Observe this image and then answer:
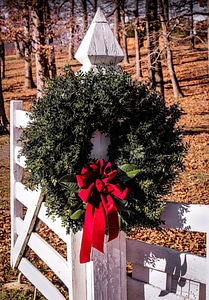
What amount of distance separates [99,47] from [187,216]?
1.07 m

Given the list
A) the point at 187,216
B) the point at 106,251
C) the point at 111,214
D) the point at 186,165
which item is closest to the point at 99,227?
the point at 111,214

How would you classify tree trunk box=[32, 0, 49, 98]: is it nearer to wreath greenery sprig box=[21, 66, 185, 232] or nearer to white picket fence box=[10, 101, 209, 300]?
white picket fence box=[10, 101, 209, 300]

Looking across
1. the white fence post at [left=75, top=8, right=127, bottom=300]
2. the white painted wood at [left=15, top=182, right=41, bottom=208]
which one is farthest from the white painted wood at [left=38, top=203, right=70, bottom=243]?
the white fence post at [left=75, top=8, right=127, bottom=300]

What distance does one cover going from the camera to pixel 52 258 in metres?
3.23

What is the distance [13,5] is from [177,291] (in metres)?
14.5

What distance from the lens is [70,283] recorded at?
2.73m

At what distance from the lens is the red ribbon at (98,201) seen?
2260 mm

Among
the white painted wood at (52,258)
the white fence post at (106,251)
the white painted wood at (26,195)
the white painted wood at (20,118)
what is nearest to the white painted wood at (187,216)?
the white fence post at (106,251)

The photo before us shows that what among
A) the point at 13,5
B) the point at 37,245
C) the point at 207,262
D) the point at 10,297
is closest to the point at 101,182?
the point at 207,262

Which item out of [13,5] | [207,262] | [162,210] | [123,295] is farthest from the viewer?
[13,5]

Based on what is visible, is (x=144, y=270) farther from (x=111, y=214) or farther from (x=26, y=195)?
(x=26, y=195)

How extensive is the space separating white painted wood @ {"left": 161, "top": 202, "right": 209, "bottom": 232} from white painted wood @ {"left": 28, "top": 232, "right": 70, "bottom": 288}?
84 centimetres

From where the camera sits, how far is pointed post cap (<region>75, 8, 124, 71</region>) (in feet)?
8.39

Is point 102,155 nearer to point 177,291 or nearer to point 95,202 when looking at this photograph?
point 95,202
